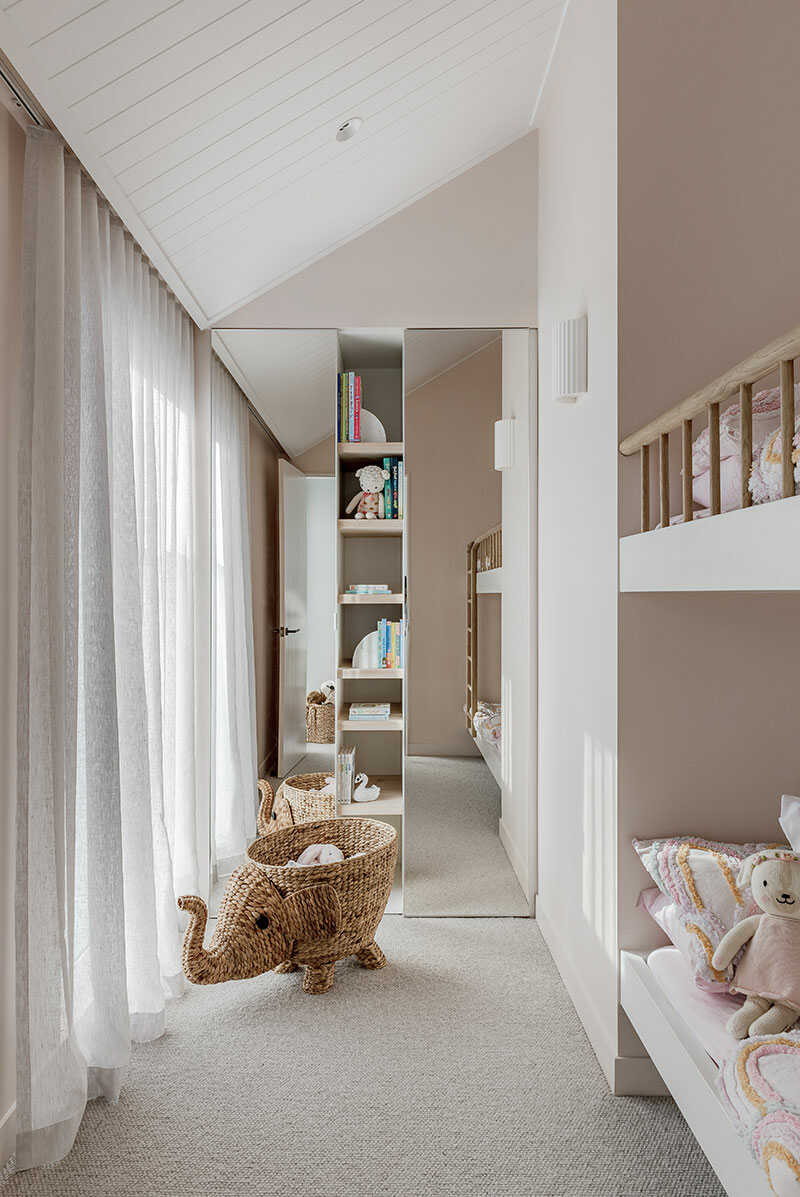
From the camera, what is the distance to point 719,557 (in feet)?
4.69

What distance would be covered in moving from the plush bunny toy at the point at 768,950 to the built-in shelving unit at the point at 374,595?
1785mm

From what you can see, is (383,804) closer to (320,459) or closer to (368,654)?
(368,654)

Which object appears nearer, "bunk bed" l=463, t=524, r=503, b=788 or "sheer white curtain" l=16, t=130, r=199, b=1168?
"sheer white curtain" l=16, t=130, r=199, b=1168

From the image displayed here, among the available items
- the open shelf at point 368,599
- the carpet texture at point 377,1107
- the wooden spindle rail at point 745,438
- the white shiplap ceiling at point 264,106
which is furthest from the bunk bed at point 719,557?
the open shelf at point 368,599

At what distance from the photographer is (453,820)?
3338 mm

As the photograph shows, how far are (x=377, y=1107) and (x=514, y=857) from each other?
4.66 feet

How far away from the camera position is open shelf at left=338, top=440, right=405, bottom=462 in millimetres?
3381

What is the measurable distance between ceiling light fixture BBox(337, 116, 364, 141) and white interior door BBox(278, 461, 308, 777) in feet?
4.04

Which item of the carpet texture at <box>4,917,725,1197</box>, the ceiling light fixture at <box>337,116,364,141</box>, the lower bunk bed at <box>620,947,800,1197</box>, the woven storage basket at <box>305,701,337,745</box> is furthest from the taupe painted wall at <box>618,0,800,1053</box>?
the woven storage basket at <box>305,701,337,745</box>

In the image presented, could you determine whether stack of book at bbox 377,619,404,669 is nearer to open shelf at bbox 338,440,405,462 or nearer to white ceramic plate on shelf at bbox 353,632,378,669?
white ceramic plate on shelf at bbox 353,632,378,669

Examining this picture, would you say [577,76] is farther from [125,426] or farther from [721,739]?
[721,739]

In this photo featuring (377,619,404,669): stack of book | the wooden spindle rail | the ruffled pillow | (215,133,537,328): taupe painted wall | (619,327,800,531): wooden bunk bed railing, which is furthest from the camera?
(377,619,404,669): stack of book

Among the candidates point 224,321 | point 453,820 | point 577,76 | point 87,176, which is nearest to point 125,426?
point 87,176

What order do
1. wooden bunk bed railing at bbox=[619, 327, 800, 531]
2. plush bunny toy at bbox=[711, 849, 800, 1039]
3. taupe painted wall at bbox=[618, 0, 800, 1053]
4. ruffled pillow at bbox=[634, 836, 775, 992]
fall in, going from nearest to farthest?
1. wooden bunk bed railing at bbox=[619, 327, 800, 531]
2. plush bunny toy at bbox=[711, 849, 800, 1039]
3. ruffled pillow at bbox=[634, 836, 775, 992]
4. taupe painted wall at bbox=[618, 0, 800, 1053]
